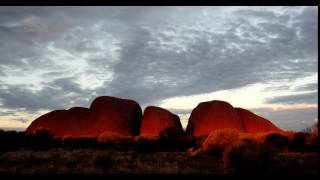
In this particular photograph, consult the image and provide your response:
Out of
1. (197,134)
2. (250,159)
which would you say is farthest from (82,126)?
(250,159)

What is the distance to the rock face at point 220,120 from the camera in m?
49.7

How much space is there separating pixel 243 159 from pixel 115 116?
38.3 meters

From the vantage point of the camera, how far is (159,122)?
170ft

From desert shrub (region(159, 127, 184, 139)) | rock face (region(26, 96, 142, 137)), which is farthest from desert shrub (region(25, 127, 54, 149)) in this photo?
desert shrub (region(159, 127, 184, 139))

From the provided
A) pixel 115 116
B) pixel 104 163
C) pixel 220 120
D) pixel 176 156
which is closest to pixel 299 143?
pixel 176 156

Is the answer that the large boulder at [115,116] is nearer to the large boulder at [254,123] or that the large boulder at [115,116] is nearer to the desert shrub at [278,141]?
the large boulder at [254,123]

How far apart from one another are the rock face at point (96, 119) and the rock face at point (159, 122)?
139cm

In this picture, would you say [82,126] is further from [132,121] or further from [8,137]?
[8,137]

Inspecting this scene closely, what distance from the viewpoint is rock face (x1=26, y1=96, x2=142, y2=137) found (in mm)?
51656

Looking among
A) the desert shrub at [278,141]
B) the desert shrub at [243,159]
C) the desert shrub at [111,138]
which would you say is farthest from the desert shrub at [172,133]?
the desert shrub at [243,159]

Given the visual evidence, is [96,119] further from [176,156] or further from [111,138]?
[176,156]

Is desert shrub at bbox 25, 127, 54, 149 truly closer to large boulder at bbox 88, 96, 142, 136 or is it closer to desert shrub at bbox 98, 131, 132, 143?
desert shrub at bbox 98, 131, 132, 143

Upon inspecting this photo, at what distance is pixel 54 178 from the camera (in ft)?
14.2
